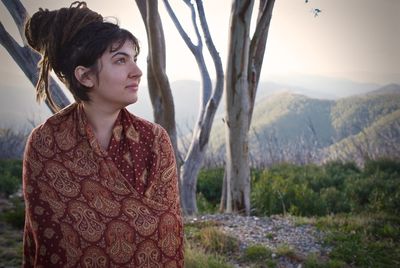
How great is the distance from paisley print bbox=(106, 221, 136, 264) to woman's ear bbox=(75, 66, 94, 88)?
0.58 m

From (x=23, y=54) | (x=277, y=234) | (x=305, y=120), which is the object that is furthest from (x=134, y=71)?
(x=305, y=120)

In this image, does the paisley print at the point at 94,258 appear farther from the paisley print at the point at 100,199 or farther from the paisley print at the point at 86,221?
the paisley print at the point at 100,199

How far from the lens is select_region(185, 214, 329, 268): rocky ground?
12.4ft

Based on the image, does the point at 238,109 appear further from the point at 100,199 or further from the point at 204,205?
the point at 100,199

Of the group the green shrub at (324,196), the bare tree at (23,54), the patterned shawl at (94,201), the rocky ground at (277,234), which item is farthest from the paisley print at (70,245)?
the green shrub at (324,196)

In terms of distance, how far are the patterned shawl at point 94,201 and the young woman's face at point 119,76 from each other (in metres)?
0.15

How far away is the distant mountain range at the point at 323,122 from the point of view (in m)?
9.95

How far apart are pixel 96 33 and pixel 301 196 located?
455cm

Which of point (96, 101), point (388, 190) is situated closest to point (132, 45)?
point (96, 101)

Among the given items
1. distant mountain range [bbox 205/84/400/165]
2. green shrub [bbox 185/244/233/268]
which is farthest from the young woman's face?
distant mountain range [bbox 205/84/400/165]

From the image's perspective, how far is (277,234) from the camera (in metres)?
4.28

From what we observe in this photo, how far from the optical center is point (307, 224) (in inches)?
182

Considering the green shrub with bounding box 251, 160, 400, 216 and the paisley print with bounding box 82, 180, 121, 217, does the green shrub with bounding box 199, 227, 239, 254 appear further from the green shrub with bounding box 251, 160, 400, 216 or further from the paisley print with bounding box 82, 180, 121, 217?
the paisley print with bounding box 82, 180, 121, 217

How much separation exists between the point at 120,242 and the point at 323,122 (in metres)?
33.2
